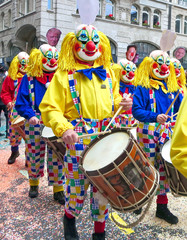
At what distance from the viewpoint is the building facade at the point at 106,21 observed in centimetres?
1403

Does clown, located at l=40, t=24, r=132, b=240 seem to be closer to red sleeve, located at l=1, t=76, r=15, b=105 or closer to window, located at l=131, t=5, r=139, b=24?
red sleeve, located at l=1, t=76, r=15, b=105

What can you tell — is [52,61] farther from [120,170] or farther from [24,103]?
[120,170]

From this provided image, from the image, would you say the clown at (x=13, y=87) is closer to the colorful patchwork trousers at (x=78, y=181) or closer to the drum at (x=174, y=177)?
the colorful patchwork trousers at (x=78, y=181)

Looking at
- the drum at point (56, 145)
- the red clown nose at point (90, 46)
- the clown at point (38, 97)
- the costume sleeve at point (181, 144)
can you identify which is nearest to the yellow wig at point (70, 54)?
the red clown nose at point (90, 46)

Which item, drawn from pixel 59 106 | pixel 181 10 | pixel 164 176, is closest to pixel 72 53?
pixel 59 106

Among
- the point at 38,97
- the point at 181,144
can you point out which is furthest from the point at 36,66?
the point at 181,144

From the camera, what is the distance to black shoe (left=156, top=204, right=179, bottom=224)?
8.04ft

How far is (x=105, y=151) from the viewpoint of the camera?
1.76 meters

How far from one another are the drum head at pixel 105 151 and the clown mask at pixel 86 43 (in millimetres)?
669

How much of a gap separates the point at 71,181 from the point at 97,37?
3.85ft

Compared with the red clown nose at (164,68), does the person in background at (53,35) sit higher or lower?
higher

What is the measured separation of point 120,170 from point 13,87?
11.2ft

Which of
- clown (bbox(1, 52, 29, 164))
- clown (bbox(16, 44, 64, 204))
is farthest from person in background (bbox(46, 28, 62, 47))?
clown (bbox(1, 52, 29, 164))

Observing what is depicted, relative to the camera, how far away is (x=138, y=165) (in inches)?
66.8
